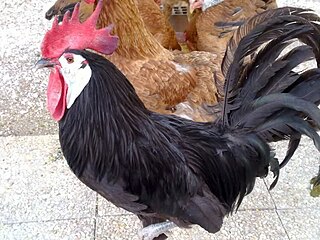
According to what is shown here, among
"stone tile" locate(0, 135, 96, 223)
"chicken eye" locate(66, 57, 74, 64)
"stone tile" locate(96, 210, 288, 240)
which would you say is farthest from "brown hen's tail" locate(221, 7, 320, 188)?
"stone tile" locate(0, 135, 96, 223)

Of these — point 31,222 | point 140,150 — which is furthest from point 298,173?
point 31,222

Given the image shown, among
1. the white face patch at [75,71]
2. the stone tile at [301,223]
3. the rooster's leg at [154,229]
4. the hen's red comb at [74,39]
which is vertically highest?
the hen's red comb at [74,39]

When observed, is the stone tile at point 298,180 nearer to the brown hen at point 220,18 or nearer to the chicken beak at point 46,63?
the brown hen at point 220,18

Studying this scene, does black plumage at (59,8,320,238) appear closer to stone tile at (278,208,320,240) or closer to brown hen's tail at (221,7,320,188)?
brown hen's tail at (221,7,320,188)

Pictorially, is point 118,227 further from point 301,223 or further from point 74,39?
point 74,39

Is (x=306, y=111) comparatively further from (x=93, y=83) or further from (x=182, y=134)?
(x=93, y=83)

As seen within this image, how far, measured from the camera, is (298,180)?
11.0 ft

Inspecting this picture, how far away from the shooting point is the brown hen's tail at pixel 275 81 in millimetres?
2145

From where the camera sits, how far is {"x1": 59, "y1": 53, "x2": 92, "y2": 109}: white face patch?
1968mm

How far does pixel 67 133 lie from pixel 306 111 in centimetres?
105

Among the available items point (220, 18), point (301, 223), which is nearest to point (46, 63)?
point (220, 18)

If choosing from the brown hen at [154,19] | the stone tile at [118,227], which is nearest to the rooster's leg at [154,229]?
the stone tile at [118,227]

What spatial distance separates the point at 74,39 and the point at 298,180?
6.62 feet

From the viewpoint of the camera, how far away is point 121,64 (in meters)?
2.95
